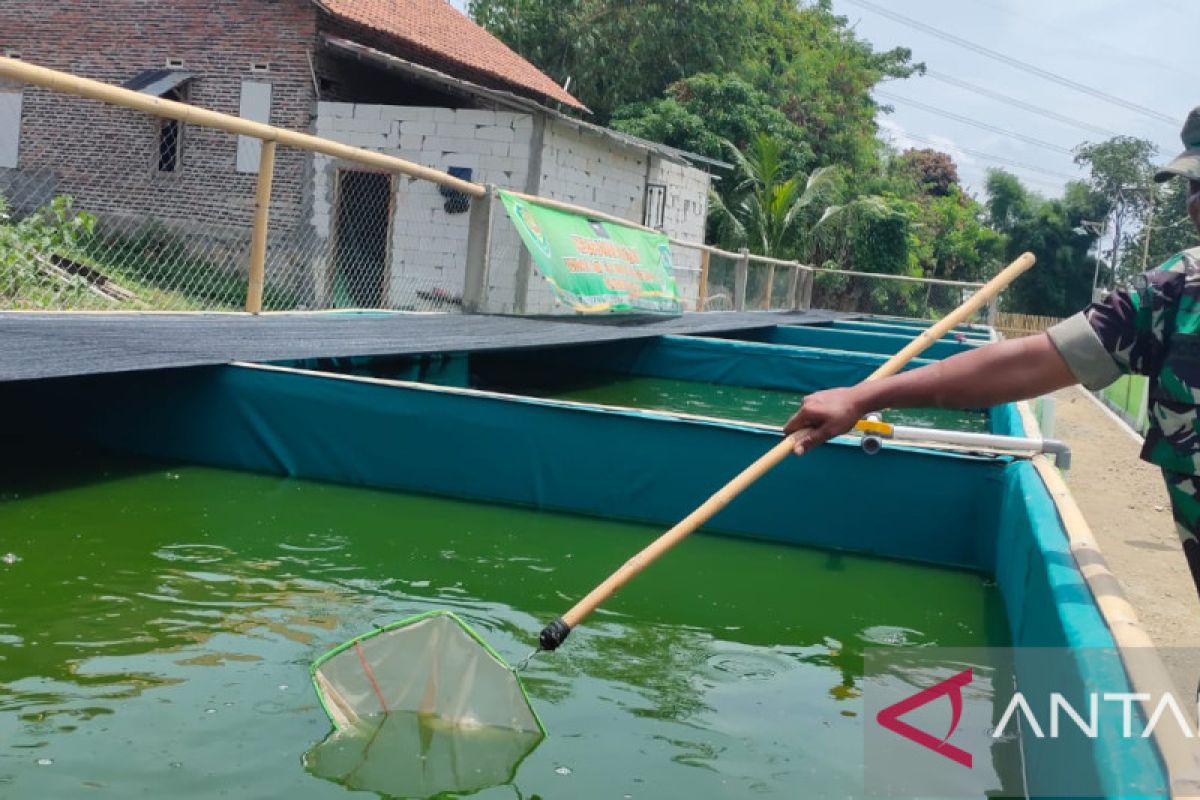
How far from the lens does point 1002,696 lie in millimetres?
3182

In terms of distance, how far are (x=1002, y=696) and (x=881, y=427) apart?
2.87ft

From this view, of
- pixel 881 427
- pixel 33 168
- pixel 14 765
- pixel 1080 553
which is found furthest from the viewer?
pixel 33 168

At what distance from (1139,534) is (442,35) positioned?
53.3 ft

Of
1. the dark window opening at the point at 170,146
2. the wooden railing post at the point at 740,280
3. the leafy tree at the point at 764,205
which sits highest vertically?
the leafy tree at the point at 764,205

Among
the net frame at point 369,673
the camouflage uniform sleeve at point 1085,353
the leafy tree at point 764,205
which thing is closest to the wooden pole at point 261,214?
the net frame at point 369,673

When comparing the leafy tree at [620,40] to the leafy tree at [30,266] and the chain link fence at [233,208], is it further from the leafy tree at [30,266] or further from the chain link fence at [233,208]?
the leafy tree at [30,266]

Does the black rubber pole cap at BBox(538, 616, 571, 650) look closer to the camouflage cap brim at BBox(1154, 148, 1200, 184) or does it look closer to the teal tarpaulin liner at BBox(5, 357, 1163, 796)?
the camouflage cap brim at BBox(1154, 148, 1200, 184)

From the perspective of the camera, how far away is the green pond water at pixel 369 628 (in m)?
2.49

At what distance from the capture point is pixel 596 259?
1161 centimetres

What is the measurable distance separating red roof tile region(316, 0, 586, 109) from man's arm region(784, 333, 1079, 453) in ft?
53.8

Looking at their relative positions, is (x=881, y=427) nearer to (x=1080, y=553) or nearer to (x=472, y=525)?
(x=1080, y=553)

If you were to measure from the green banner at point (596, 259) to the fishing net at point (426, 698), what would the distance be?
24.3 ft

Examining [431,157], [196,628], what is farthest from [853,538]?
[431,157]

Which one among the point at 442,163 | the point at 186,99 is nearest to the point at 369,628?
the point at 442,163
